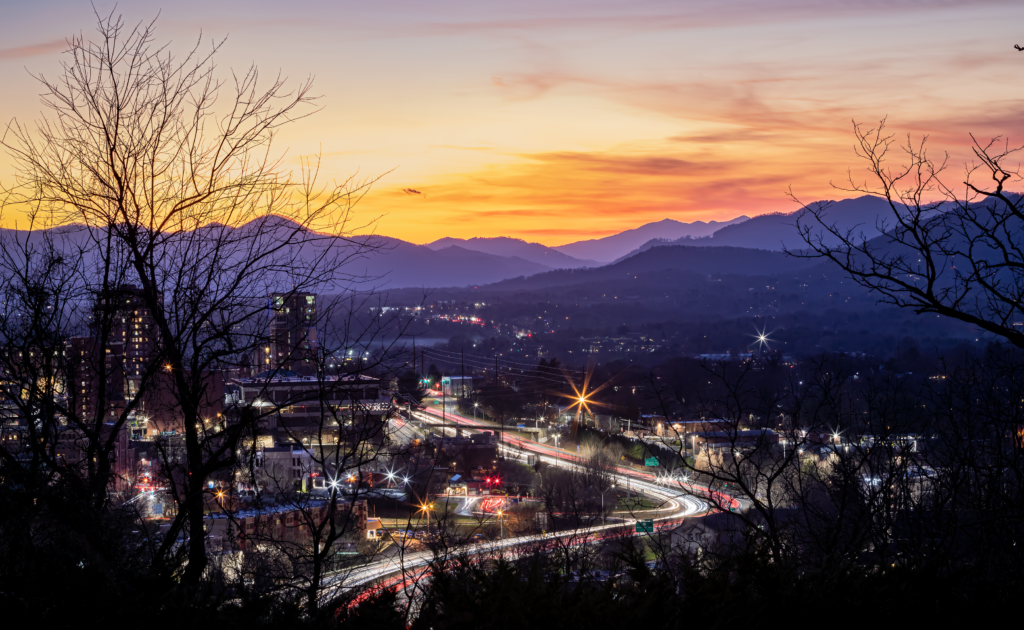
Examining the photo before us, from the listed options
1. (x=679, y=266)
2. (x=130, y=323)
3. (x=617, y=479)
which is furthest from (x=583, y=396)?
(x=679, y=266)

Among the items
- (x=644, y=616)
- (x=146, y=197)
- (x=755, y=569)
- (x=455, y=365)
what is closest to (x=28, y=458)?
(x=146, y=197)

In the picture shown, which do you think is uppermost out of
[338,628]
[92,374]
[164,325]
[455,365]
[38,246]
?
[38,246]

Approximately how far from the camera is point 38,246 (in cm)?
421

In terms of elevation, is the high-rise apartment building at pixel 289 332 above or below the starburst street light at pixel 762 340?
above

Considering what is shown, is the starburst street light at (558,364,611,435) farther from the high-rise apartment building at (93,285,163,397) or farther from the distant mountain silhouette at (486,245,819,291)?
the distant mountain silhouette at (486,245,819,291)

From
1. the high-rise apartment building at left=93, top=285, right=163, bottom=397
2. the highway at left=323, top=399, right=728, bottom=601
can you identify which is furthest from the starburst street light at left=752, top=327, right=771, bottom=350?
the high-rise apartment building at left=93, top=285, right=163, bottom=397

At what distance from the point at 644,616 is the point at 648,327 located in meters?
80.8

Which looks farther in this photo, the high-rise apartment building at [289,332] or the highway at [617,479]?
the highway at [617,479]

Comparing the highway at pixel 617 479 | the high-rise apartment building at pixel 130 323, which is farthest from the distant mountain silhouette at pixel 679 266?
the high-rise apartment building at pixel 130 323

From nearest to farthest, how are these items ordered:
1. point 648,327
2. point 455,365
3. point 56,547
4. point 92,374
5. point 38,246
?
point 56,547 < point 38,246 < point 92,374 < point 455,365 < point 648,327

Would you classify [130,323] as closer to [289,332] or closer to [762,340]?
[289,332]

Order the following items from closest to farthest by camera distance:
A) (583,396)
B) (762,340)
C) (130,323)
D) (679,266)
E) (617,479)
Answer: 1. (130,323)
2. (617,479)
3. (583,396)
4. (762,340)
5. (679,266)

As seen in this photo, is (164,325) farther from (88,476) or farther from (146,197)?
(88,476)

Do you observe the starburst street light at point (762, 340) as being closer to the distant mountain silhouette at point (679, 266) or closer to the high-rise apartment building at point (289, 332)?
the distant mountain silhouette at point (679, 266)
